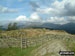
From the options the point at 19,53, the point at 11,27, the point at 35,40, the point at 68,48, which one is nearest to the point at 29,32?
the point at 35,40

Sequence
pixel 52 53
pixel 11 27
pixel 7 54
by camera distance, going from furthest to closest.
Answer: pixel 11 27
pixel 7 54
pixel 52 53

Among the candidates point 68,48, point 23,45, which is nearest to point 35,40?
point 23,45

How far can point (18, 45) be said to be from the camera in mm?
33156

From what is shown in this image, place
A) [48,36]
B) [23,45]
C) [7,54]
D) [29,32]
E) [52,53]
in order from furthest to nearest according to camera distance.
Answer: [29,32] < [48,36] < [23,45] < [7,54] < [52,53]

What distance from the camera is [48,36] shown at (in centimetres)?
3491

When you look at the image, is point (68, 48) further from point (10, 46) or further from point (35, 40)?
Answer: point (10, 46)

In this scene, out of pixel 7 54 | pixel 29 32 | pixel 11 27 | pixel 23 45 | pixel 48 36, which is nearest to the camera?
pixel 7 54

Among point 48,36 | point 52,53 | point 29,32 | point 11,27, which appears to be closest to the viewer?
point 52,53

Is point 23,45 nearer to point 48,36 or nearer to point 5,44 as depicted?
point 5,44

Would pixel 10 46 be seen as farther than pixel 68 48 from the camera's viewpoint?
Yes

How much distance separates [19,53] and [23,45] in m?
4.65

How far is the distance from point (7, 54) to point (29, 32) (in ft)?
62.6

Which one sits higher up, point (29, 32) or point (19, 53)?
point (29, 32)

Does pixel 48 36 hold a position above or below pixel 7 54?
above
